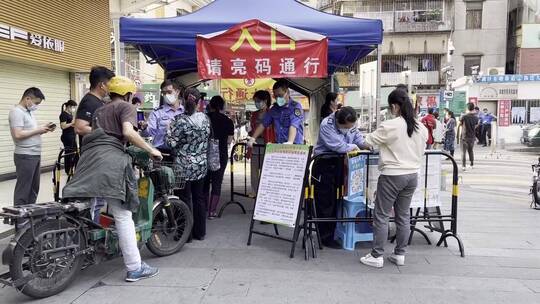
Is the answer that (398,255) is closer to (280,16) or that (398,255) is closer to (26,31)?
(280,16)

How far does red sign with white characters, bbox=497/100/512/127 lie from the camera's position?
25.5 metres

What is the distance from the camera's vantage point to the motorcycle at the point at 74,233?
12.7 ft

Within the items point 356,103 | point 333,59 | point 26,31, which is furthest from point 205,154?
point 356,103

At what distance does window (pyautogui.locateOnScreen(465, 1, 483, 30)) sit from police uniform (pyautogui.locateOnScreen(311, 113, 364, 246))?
33.8m

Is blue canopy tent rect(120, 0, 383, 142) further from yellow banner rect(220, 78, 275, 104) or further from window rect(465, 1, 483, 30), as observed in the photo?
window rect(465, 1, 483, 30)

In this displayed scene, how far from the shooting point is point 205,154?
218 inches

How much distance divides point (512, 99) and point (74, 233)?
26639mm

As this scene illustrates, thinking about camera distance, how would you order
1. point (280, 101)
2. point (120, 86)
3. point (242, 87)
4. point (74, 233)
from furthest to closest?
1. point (242, 87)
2. point (280, 101)
3. point (120, 86)
4. point (74, 233)

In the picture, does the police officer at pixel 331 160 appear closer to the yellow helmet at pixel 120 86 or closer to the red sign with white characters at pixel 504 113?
the yellow helmet at pixel 120 86

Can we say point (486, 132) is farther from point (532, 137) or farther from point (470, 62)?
point (470, 62)

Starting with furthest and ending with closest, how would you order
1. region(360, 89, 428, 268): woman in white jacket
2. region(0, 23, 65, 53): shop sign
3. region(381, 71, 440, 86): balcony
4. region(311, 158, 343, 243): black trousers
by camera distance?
region(381, 71, 440, 86): balcony
region(0, 23, 65, 53): shop sign
region(311, 158, 343, 243): black trousers
region(360, 89, 428, 268): woman in white jacket

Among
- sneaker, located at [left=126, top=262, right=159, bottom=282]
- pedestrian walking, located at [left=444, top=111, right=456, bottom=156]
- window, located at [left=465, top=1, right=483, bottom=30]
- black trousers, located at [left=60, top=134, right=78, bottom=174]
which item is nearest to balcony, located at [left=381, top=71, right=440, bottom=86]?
window, located at [left=465, top=1, right=483, bottom=30]

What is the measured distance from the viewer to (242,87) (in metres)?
12.5

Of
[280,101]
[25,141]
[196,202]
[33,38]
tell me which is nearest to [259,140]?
[280,101]
